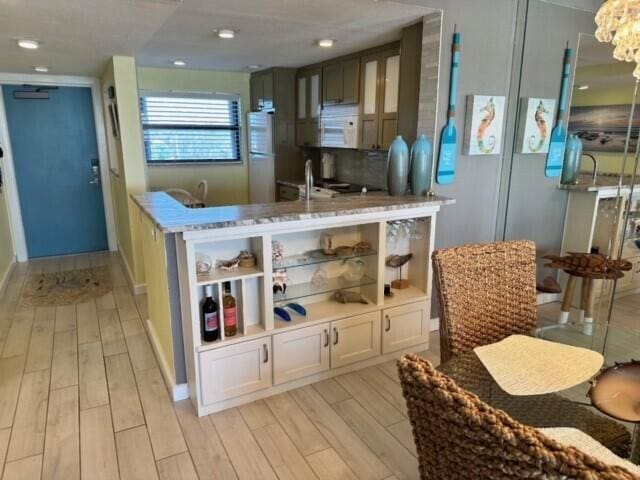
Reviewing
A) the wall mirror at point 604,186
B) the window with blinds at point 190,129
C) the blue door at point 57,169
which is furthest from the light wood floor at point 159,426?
the window with blinds at point 190,129

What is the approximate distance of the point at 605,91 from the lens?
3.40m

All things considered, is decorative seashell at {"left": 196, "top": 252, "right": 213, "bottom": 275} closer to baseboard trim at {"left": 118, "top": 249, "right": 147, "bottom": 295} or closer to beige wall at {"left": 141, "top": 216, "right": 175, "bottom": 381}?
beige wall at {"left": 141, "top": 216, "right": 175, "bottom": 381}

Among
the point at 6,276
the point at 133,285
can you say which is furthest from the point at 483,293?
the point at 6,276

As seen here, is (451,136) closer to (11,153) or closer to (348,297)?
(348,297)

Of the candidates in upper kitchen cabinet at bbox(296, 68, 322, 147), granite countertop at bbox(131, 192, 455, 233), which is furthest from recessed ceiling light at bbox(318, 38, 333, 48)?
granite countertop at bbox(131, 192, 455, 233)

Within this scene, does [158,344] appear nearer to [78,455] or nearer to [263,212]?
[78,455]

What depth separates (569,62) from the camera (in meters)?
3.33

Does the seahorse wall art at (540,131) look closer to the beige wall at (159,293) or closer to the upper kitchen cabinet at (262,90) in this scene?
the beige wall at (159,293)

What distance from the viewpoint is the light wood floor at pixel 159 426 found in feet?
6.41

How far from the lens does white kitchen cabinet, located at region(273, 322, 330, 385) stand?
2441 mm

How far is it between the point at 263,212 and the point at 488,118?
1.81 metres

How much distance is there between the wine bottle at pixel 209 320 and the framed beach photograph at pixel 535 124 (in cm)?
254

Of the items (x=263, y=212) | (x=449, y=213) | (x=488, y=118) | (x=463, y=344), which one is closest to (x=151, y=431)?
(x=263, y=212)

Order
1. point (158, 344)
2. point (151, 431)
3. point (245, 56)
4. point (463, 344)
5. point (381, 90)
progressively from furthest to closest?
point (245, 56) < point (381, 90) < point (158, 344) < point (151, 431) < point (463, 344)
